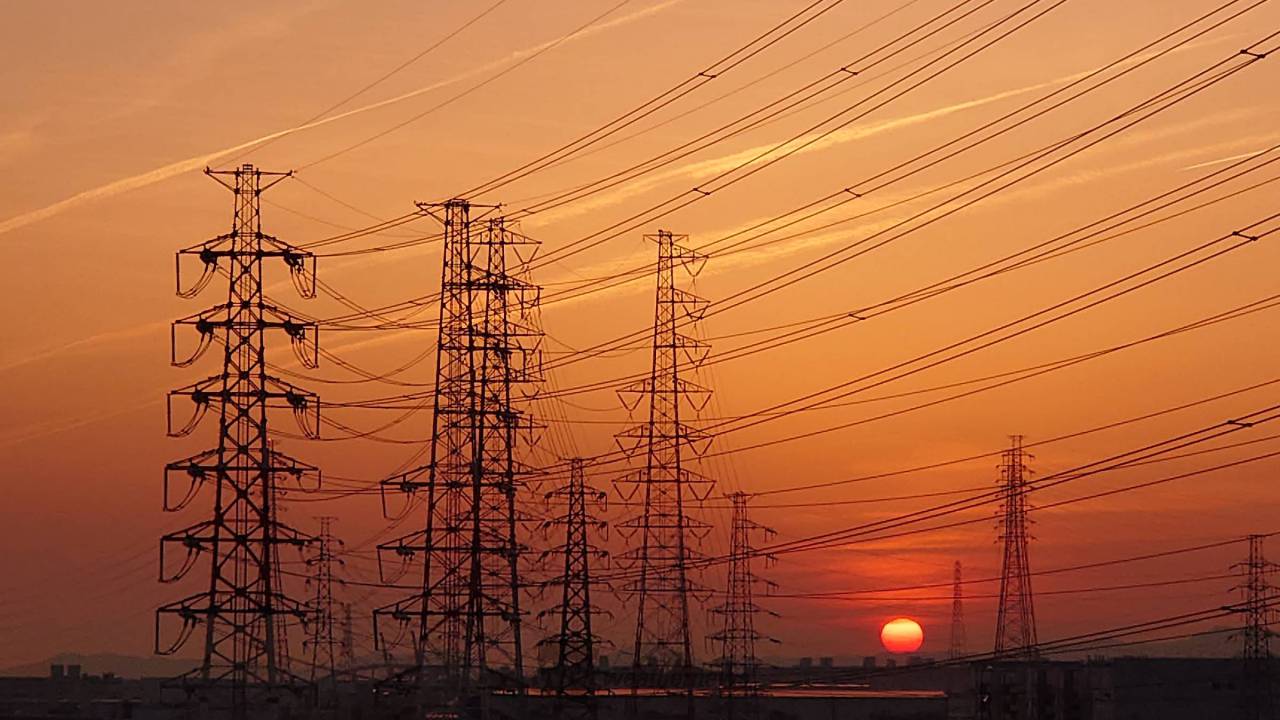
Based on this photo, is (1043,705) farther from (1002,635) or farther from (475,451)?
(475,451)

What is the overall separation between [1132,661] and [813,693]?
57242mm

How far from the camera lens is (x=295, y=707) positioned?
76.6m

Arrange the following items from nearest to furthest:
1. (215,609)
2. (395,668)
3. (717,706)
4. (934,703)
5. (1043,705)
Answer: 1. (215,609)
2. (395,668)
3. (1043,705)
4. (717,706)
5. (934,703)

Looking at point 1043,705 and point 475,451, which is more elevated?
point 475,451

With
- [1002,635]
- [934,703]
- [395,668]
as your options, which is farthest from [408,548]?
[934,703]

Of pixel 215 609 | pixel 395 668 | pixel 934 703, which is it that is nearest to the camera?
pixel 215 609

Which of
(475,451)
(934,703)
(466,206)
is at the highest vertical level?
(466,206)

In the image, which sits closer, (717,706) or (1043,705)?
(1043,705)

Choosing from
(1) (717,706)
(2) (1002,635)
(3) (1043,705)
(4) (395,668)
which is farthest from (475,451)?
(2) (1002,635)

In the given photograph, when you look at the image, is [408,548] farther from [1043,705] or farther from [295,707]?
[1043,705]

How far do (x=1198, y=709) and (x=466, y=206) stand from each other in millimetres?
50049

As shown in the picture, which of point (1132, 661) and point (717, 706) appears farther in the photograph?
point (717, 706)

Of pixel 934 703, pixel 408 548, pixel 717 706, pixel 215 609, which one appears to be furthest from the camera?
pixel 934 703

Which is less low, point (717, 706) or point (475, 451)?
point (475, 451)
